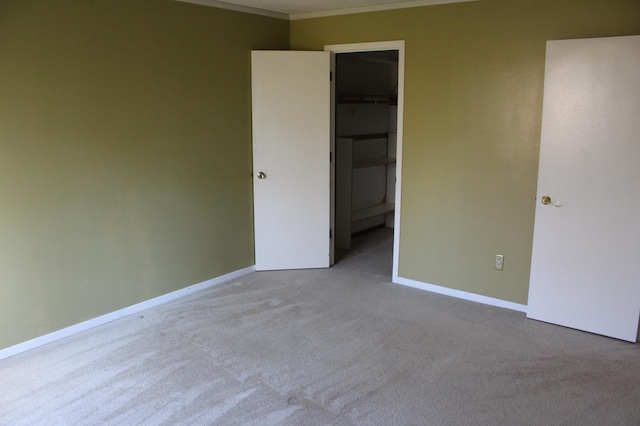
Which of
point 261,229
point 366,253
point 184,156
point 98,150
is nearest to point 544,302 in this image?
point 366,253

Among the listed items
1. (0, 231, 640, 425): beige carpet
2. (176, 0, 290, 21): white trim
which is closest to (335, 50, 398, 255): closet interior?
(176, 0, 290, 21): white trim

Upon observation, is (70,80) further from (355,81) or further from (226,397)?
(355,81)

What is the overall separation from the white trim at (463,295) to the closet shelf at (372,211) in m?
1.43

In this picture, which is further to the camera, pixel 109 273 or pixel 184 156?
pixel 184 156

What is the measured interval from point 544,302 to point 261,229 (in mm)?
2563

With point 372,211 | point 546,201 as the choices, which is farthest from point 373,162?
point 546,201

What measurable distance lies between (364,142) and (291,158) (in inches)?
73.3

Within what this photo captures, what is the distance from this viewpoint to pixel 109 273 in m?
3.67

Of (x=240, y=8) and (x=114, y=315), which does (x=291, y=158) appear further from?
(x=114, y=315)

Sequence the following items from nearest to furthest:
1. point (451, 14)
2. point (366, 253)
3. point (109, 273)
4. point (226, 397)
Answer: point (226, 397)
point (109, 273)
point (451, 14)
point (366, 253)

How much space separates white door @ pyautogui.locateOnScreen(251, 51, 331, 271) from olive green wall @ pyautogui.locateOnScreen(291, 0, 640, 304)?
52cm

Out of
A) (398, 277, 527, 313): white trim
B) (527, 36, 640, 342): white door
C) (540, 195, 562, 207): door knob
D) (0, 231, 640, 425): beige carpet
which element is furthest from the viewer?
(398, 277, 527, 313): white trim

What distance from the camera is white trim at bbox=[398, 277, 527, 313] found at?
12.9ft

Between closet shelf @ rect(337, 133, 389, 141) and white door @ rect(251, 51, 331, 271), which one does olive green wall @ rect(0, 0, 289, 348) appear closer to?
white door @ rect(251, 51, 331, 271)
